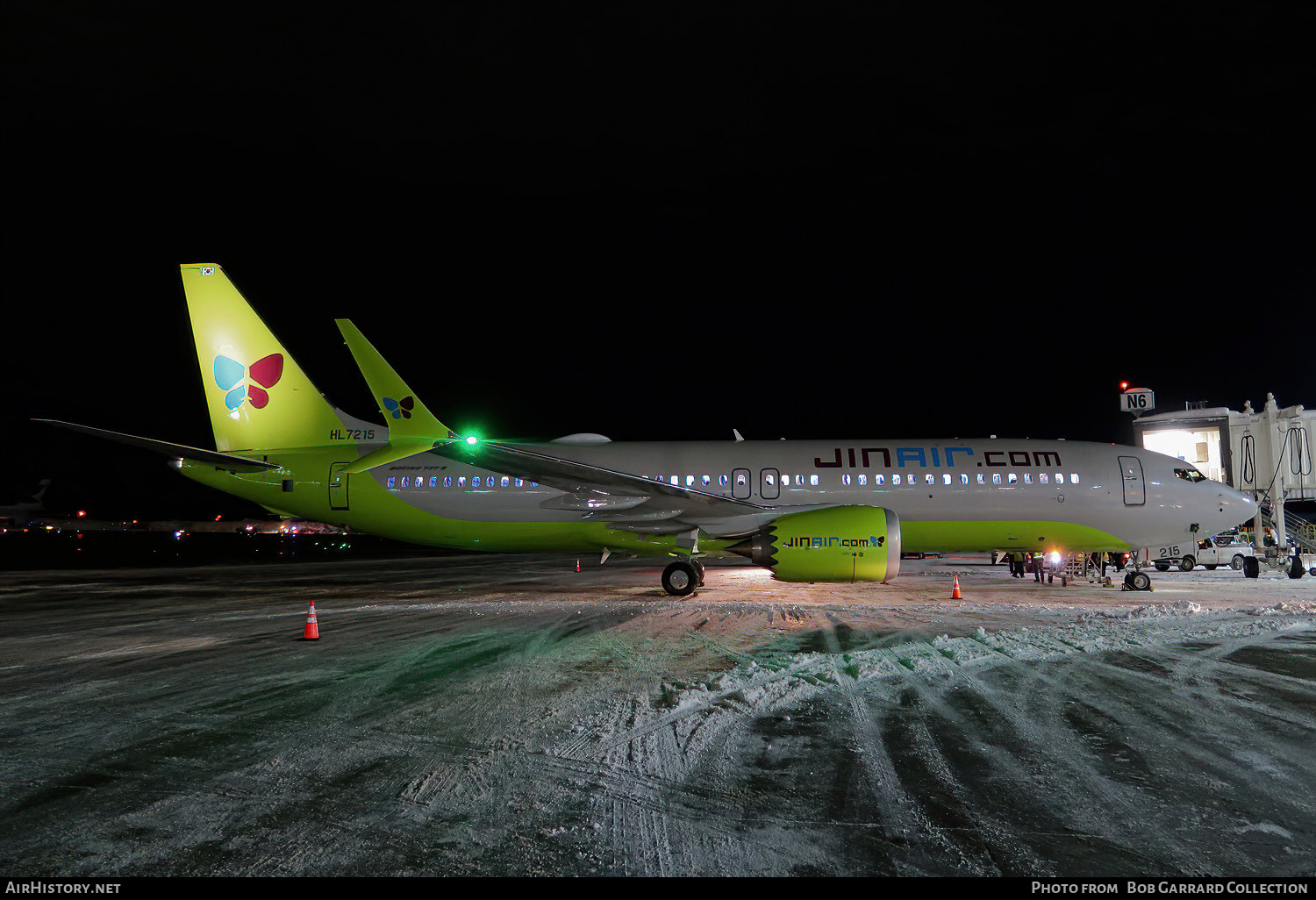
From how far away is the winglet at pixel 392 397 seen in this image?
1503cm

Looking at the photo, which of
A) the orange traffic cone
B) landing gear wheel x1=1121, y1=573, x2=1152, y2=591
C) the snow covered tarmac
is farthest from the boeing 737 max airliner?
the orange traffic cone

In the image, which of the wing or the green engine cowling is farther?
the wing

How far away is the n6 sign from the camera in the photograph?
94.5 feet

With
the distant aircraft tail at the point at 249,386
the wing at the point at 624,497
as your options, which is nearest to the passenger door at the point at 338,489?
the distant aircraft tail at the point at 249,386

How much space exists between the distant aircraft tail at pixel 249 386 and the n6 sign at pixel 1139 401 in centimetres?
2839

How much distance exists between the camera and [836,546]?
13.6 m

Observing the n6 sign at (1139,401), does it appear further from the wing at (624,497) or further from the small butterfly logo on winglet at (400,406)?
the small butterfly logo on winglet at (400,406)

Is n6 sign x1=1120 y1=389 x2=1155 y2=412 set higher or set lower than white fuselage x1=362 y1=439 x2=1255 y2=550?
higher

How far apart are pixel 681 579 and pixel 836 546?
3260 millimetres

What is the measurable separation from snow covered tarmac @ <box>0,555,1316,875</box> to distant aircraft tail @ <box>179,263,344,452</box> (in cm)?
719

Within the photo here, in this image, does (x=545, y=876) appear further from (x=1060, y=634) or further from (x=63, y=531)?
(x=63, y=531)

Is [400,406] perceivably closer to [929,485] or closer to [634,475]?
[634,475]

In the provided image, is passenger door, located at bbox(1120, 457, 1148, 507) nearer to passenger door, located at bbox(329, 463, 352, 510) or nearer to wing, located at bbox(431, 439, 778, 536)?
wing, located at bbox(431, 439, 778, 536)

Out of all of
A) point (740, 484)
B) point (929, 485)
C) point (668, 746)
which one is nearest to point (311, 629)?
point (668, 746)
